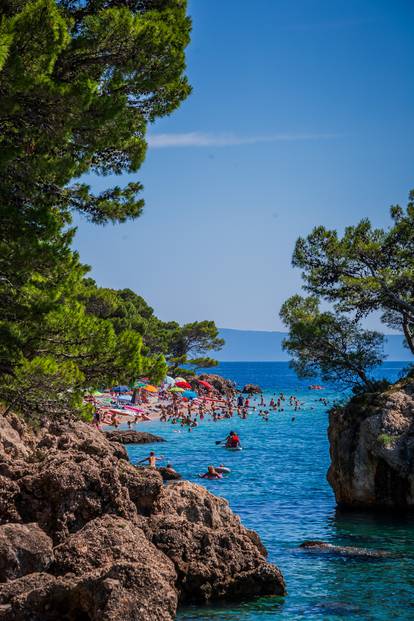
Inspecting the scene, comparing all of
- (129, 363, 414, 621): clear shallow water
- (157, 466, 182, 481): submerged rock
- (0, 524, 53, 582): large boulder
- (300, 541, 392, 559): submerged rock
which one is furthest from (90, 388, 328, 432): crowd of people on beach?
(0, 524, 53, 582): large boulder

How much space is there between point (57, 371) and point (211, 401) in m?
70.0

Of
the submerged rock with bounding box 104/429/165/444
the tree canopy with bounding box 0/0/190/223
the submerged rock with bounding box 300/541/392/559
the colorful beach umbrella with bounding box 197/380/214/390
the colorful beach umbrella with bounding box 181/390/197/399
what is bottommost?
the submerged rock with bounding box 300/541/392/559

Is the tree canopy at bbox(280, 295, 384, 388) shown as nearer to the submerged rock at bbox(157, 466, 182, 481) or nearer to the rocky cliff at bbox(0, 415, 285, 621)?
the submerged rock at bbox(157, 466, 182, 481)

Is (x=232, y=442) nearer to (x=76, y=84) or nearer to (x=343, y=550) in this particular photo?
(x=343, y=550)

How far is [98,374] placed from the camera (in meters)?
13.7

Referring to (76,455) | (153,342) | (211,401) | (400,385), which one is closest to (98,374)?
(76,455)

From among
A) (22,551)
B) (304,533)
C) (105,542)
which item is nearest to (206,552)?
(105,542)

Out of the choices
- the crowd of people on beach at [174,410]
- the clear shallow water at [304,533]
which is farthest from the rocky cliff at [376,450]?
the crowd of people on beach at [174,410]

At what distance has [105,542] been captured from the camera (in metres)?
10.1

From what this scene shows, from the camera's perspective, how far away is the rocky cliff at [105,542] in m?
8.42

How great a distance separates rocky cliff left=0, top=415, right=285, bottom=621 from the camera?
27.6 ft

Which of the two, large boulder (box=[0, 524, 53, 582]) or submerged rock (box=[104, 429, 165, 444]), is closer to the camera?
large boulder (box=[0, 524, 53, 582])

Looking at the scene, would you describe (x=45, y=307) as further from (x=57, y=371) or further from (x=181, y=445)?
(x=181, y=445)

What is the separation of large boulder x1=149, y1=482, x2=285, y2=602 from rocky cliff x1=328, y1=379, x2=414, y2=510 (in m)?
10.3
